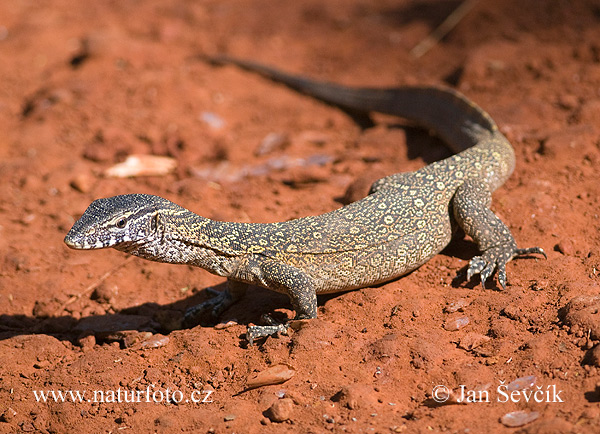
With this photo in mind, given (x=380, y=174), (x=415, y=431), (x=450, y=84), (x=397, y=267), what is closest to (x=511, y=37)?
(x=450, y=84)

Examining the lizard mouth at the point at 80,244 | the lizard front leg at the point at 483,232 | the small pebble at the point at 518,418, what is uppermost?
the lizard front leg at the point at 483,232

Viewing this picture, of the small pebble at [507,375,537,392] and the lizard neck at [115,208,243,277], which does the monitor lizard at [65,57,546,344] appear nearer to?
the lizard neck at [115,208,243,277]

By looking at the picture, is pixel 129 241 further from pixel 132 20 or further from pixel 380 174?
pixel 132 20

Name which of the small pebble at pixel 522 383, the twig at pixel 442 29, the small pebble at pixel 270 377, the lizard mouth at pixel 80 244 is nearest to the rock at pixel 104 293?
the lizard mouth at pixel 80 244

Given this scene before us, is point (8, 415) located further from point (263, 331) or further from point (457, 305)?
point (457, 305)

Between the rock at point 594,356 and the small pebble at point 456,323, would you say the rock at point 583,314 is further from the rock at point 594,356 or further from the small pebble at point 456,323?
the small pebble at point 456,323

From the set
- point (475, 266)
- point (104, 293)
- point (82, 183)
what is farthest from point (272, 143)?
point (475, 266)
